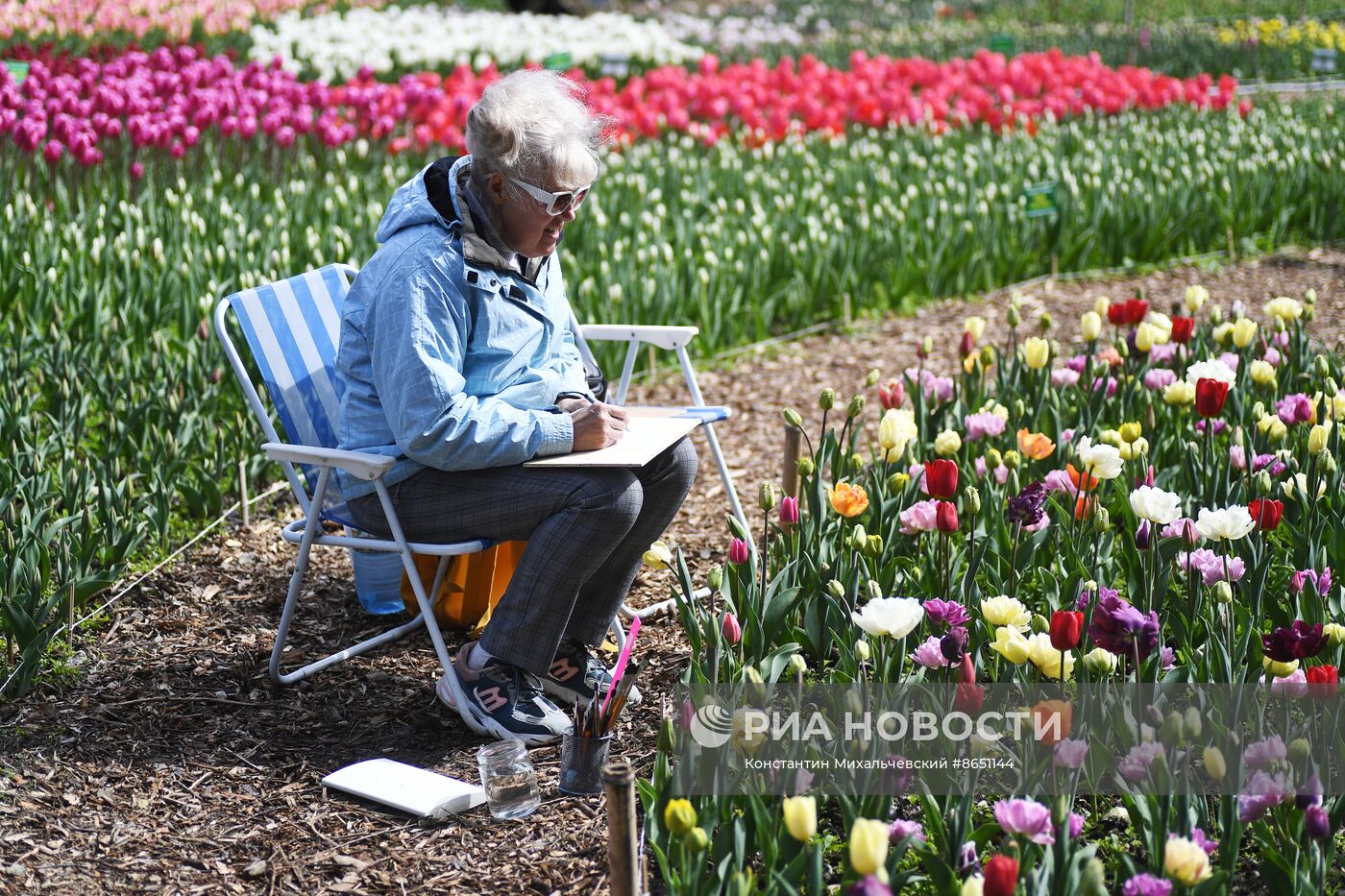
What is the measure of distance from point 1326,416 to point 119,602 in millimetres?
3072

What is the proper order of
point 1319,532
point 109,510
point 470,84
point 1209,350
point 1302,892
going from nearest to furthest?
point 1302,892 < point 1319,532 < point 109,510 < point 1209,350 < point 470,84

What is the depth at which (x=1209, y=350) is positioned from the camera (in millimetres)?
4176

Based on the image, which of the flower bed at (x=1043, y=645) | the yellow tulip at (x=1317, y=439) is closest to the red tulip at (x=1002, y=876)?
the flower bed at (x=1043, y=645)

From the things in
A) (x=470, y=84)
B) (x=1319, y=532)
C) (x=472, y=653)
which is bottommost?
(x=472, y=653)

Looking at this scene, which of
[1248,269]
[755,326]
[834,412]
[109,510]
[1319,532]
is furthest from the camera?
[1248,269]

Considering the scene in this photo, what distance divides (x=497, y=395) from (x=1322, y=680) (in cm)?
159

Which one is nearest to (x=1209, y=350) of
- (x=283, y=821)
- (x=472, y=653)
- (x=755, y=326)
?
(x=755, y=326)

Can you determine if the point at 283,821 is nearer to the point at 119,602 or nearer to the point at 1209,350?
the point at 119,602

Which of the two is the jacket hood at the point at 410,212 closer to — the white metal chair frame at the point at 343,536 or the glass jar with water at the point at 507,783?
the white metal chair frame at the point at 343,536

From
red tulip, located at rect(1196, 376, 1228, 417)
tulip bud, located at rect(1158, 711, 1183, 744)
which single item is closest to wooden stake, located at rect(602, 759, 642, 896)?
tulip bud, located at rect(1158, 711, 1183, 744)

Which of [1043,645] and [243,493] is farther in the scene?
[243,493]

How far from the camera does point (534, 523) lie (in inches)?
107

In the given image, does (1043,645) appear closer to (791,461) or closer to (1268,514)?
(1268,514)

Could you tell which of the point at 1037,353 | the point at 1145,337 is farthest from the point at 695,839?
the point at 1145,337
